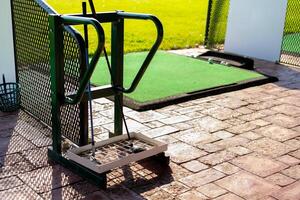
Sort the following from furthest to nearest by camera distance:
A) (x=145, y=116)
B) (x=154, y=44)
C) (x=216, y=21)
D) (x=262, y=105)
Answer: (x=216, y=21) → (x=262, y=105) → (x=145, y=116) → (x=154, y=44)

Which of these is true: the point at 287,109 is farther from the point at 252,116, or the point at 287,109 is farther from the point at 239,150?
the point at 239,150

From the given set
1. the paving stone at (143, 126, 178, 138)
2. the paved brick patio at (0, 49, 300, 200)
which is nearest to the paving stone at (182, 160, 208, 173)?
the paved brick patio at (0, 49, 300, 200)

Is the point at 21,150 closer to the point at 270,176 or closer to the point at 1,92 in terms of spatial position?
the point at 1,92

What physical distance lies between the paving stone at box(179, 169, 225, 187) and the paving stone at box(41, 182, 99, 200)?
2.44 ft

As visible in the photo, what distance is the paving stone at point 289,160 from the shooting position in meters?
3.85

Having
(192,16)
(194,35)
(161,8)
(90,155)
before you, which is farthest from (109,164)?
(161,8)

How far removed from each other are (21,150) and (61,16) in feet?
4.34

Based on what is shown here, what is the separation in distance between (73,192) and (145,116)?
5.74 feet

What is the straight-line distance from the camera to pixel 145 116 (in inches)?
189

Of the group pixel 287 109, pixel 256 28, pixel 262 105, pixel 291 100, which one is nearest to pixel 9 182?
pixel 262 105

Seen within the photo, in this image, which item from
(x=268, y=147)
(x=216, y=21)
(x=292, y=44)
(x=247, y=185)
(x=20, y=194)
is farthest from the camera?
(x=292, y=44)

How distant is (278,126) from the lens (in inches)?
185

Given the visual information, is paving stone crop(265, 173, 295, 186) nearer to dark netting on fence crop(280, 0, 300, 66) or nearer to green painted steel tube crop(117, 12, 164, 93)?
green painted steel tube crop(117, 12, 164, 93)

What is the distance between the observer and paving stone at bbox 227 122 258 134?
4531mm
